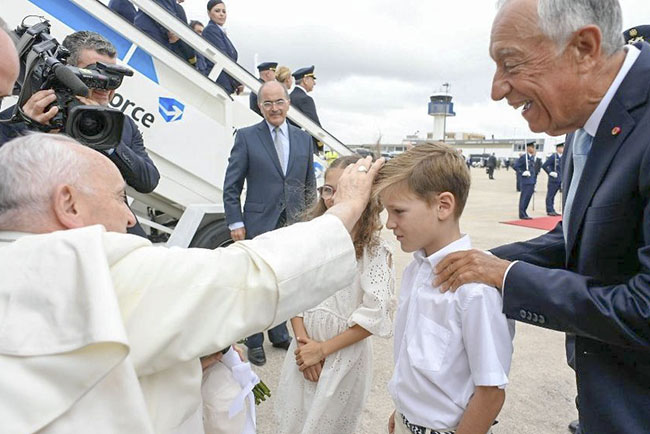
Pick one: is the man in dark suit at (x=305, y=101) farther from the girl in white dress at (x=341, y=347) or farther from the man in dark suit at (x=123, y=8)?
the girl in white dress at (x=341, y=347)

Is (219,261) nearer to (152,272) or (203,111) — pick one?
(152,272)

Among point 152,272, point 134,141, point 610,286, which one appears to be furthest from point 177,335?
point 134,141

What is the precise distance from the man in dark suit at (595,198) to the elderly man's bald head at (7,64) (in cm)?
150

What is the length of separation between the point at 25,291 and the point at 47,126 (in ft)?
4.15

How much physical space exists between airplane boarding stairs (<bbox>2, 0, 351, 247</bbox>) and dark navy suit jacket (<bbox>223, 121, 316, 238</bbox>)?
528 millimetres

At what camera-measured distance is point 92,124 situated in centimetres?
168

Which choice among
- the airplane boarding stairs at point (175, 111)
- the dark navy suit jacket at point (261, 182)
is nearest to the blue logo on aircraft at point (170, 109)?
the airplane boarding stairs at point (175, 111)

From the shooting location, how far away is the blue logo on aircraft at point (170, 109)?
370cm

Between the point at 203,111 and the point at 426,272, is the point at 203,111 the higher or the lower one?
the higher one

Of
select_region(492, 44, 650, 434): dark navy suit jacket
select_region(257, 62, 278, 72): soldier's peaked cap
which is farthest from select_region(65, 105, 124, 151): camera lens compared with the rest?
select_region(257, 62, 278, 72): soldier's peaked cap

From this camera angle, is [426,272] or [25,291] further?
[426,272]

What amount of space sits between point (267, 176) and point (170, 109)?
3.45 feet

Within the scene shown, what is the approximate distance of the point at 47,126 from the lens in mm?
1773

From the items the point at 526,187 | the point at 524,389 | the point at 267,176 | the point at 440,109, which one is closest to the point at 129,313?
the point at 267,176
